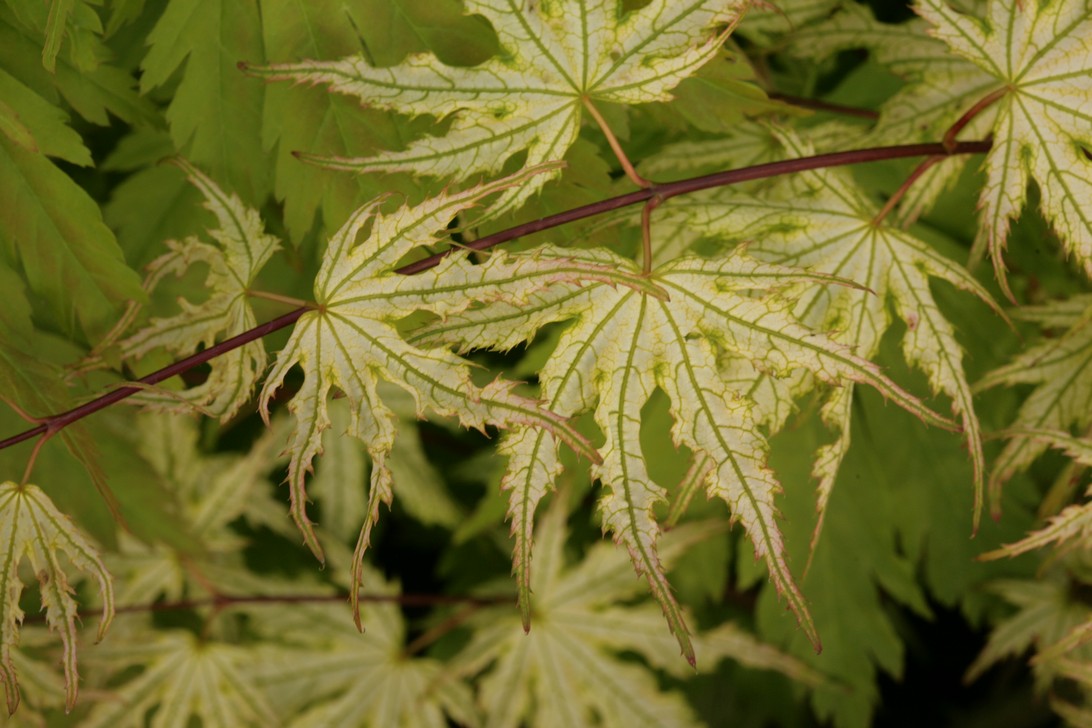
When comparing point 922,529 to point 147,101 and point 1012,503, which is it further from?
point 147,101

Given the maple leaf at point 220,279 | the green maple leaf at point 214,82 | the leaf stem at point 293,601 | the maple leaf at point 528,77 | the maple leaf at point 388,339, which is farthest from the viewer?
the leaf stem at point 293,601

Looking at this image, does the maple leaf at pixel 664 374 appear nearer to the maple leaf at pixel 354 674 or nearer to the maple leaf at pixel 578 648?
the maple leaf at pixel 578 648

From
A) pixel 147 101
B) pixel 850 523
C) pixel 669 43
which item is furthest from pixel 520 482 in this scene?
pixel 850 523

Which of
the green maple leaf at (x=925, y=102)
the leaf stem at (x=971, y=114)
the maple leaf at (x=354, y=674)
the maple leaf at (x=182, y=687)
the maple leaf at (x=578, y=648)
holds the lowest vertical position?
the maple leaf at (x=182, y=687)

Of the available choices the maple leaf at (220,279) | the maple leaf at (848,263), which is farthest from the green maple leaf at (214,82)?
the maple leaf at (848,263)

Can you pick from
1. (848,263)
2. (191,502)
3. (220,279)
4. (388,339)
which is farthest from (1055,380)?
(191,502)

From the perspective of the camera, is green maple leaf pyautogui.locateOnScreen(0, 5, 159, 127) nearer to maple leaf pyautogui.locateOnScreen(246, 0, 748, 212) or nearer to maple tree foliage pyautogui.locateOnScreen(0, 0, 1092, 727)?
maple tree foliage pyautogui.locateOnScreen(0, 0, 1092, 727)

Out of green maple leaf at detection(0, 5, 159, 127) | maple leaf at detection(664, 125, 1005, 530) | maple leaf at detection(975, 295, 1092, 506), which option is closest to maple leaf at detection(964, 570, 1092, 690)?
maple leaf at detection(975, 295, 1092, 506)
